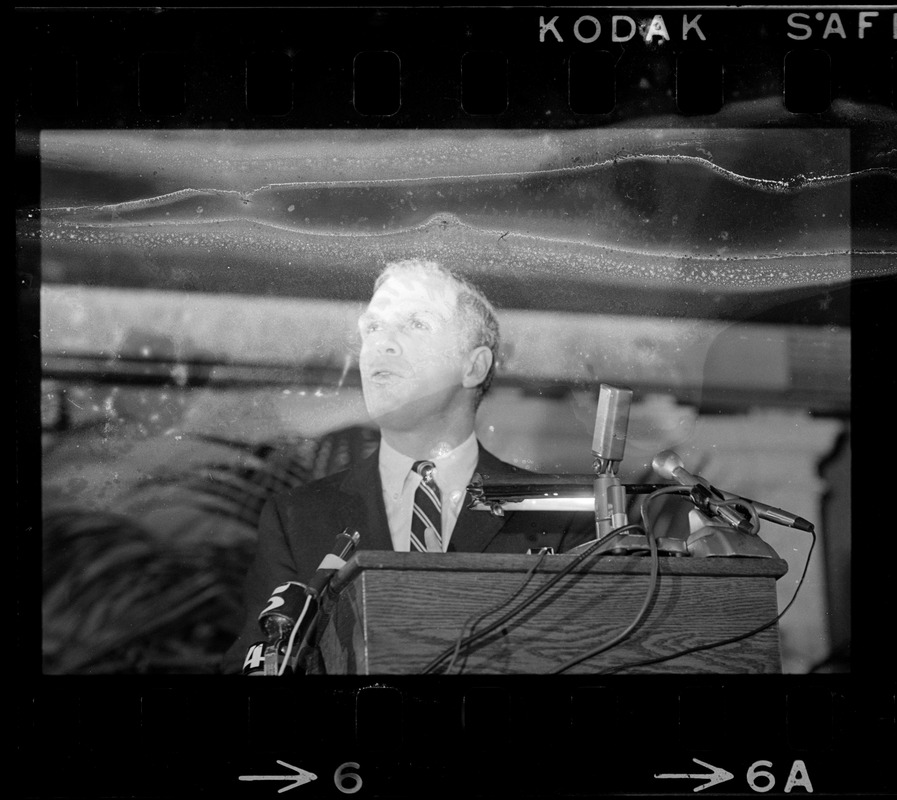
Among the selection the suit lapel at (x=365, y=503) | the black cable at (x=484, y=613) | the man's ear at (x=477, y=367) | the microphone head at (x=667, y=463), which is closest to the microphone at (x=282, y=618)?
the suit lapel at (x=365, y=503)

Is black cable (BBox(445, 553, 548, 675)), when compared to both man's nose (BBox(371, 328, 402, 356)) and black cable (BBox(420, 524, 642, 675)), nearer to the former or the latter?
black cable (BBox(420, 524, 642, 675))

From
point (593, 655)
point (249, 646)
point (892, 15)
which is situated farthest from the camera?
point (892, 15)

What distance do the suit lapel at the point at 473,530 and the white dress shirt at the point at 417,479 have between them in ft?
0.06

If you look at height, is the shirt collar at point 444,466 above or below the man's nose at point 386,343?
below

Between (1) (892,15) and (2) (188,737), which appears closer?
(2) (188,737)

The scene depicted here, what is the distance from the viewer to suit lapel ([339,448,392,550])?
2.73m

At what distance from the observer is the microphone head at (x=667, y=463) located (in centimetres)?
261

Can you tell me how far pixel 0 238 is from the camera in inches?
111

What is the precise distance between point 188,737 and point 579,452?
1.03 meters

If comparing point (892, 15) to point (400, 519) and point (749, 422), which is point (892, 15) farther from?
point (400, 519)

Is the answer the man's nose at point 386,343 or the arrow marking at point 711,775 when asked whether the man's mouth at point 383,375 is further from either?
the arrow marking at point 711,775

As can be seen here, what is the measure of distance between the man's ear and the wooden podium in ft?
1.83

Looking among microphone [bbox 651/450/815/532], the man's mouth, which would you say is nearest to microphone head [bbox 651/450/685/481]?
microphone [bbox 651/450/815/532]

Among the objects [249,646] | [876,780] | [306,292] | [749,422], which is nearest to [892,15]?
[749,422]
